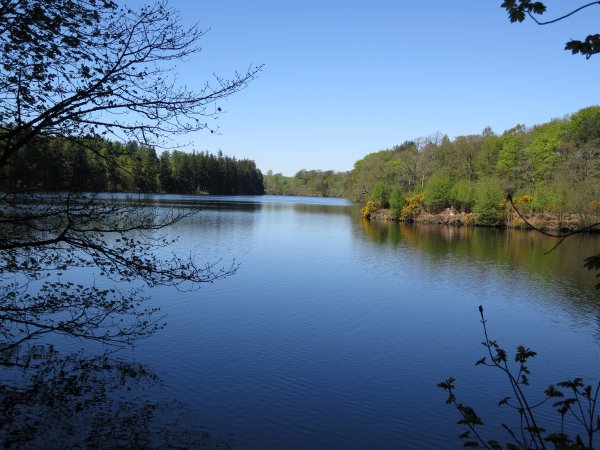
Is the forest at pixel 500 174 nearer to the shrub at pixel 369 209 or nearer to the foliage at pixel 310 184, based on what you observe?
the shrub at pixel 369 209

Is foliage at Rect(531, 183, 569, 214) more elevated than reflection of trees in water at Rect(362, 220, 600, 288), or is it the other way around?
foliage at Rect(531, 183, 569, 214)

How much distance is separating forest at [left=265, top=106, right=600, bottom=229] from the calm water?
27978mm

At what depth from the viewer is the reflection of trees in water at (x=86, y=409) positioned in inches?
304

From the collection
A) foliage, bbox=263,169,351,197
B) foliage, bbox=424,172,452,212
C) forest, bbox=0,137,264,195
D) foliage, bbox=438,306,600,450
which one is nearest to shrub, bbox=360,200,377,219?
foliage, bbox=424,172,452,212

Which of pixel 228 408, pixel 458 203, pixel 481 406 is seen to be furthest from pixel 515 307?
pixel 458 203

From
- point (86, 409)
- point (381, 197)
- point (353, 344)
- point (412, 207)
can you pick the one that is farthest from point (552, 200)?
point (86, 409)

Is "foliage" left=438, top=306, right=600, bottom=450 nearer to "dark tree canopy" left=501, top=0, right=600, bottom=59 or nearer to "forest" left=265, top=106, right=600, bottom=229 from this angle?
"dark tree canopy" left=501, top=0, right=600, bottom=59

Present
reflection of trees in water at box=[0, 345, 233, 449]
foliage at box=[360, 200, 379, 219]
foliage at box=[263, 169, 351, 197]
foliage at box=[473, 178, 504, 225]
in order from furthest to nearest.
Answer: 1. foliage at box=[263, 169, 351, 197]
2. foliage at box=[360, 200, 379, 219]
3. foliage at box=[473, 178, 504, 225]
4. reflection of trees in water at box=[0, 345, 233, 449]

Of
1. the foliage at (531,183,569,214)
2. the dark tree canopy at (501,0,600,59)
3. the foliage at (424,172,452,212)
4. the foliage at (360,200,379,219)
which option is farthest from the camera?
the foliage at (360,200,379,219)

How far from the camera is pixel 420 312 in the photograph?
17.6m

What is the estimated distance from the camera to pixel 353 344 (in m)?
13.6

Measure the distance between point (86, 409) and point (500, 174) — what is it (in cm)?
6949

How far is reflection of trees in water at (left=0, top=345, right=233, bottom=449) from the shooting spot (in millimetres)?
7715

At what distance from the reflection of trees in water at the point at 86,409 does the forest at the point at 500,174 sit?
164 feet
